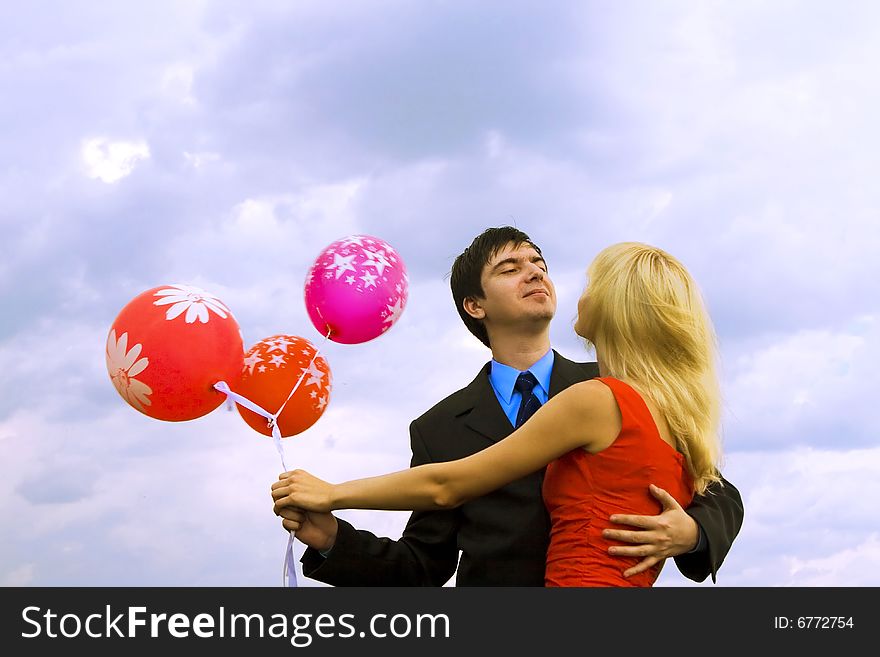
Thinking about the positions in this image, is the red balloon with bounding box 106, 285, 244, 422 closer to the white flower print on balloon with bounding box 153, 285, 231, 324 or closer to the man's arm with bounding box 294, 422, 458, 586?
the white flower print on balloon with bounding box 153, 285, 231, 324

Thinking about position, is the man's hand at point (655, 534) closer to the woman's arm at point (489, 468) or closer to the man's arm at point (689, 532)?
the man's arm at point (689, 532)

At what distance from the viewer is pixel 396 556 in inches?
210

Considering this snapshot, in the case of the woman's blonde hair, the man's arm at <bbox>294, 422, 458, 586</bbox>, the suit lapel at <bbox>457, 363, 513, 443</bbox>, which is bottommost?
the man's arm at <bbox>294, 422, 458, 586</bbox>

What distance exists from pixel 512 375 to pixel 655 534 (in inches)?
72.5

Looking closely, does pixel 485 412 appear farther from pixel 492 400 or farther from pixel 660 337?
pixel 660 337

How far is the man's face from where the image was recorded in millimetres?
5402

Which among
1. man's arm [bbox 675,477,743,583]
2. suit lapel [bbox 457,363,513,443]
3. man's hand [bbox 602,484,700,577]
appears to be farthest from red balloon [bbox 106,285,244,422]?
man's arm [bbox 675,477,743,583]

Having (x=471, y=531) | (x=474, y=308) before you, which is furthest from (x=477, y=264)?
(x=471, y=531)

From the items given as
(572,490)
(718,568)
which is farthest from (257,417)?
(718,568)

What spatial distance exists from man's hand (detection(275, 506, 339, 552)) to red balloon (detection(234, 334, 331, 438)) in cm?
67

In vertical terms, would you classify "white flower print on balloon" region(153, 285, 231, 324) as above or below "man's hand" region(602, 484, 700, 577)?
above
